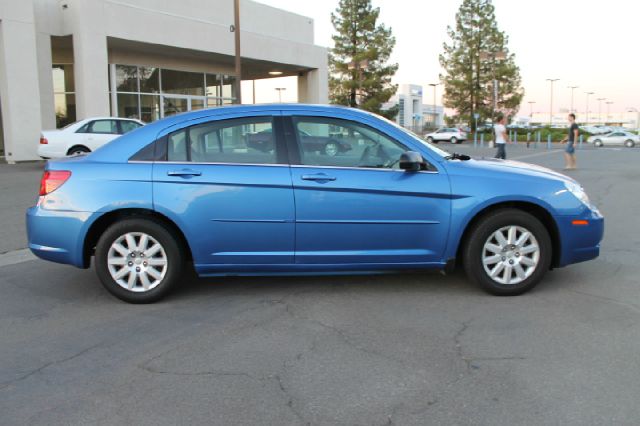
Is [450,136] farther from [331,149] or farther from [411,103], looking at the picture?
[411,103]

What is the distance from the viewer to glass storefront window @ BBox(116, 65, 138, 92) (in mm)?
23406

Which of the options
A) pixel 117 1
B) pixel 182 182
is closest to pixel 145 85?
pixel 117 1

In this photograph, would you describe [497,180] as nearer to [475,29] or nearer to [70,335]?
[70,335]

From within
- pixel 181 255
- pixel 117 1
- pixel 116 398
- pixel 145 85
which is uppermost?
pixel 117 1

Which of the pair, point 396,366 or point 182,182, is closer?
point 396,366

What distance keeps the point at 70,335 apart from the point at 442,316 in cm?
278

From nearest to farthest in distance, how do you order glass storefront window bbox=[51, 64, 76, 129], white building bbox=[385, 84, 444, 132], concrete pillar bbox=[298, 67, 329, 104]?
glass storefront window bbox=[51, 64, 76, 129], concrete pillar bbox=[298, 67, 329, 104], white building bbox=[385, 84, 444, 132]

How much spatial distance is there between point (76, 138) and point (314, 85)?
1583cm

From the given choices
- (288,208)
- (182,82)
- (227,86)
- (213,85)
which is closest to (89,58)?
(182,82)

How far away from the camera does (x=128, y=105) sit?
2389 centimetres

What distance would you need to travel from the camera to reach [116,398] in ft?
10.4

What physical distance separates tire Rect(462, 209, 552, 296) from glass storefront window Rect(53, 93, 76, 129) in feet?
71.3

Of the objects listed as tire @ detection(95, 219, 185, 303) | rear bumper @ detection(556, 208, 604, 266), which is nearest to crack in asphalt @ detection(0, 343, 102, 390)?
tire @ detection(95, 219, 185, 303)

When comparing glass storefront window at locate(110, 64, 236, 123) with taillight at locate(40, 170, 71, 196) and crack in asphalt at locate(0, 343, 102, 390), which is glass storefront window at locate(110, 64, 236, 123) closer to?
taillight at locate(40, 170, 71, 196)
